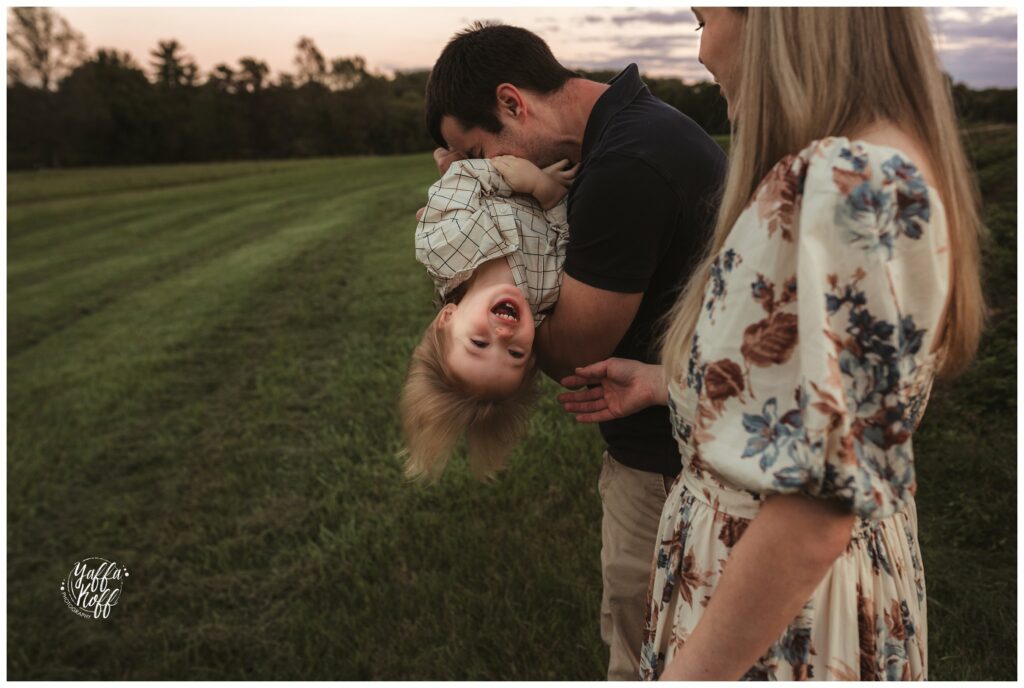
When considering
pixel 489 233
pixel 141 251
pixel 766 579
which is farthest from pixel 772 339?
pixel 141 251

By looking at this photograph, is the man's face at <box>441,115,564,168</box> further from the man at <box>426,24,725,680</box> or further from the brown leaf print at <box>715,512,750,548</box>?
the brown leaf print at <box>715,512,750,548</box>

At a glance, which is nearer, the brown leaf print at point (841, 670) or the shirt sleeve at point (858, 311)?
the shirt sleeve at point (858, 311)

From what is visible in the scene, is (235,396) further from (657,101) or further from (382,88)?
(382,88)

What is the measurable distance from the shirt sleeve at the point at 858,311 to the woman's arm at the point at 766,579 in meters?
0.04

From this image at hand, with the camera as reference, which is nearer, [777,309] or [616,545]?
[777,309]

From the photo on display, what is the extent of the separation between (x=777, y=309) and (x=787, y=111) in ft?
0.88

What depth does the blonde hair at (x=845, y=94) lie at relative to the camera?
1.01 meters

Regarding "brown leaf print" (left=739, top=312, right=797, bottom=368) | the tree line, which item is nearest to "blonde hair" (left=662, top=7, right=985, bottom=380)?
"brown leaf print" (left=739, top=312, right=797, bottom=368)

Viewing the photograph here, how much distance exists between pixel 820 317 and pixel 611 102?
3.23 ft

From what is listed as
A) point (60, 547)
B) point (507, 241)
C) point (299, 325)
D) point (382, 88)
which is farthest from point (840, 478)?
point (382, 88)

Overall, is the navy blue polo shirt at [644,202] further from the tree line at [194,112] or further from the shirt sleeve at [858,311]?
the tree line at [194,112]

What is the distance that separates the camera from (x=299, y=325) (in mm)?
7707

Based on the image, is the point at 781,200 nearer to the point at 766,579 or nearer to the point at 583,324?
the point at 766,579
